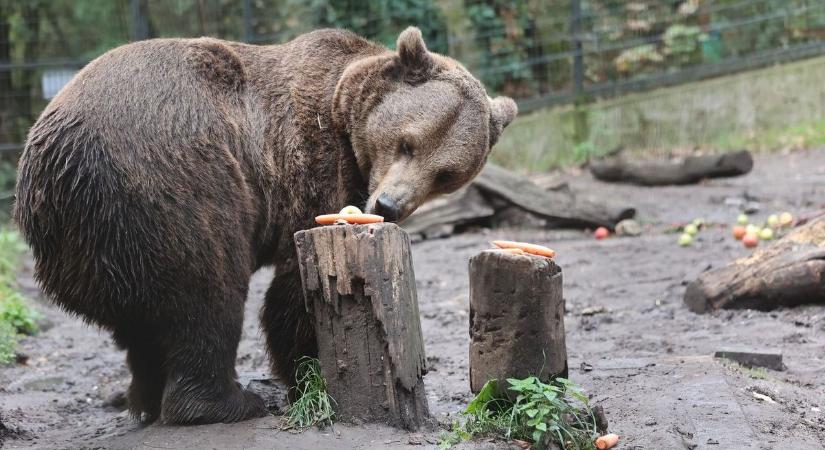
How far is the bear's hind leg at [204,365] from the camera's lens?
14.9 ft

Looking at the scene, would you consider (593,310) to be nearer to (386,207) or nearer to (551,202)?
(386,207)

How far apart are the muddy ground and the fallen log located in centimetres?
19

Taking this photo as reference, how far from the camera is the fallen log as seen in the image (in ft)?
33.8

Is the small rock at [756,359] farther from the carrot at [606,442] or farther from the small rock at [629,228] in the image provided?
the small rock at [629,228]

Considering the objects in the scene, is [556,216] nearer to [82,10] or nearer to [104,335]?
[104,335]

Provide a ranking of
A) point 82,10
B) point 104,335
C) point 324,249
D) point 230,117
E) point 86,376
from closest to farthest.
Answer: point 324,249
point 230,117
point 86,376
point 104,335
point 82,10

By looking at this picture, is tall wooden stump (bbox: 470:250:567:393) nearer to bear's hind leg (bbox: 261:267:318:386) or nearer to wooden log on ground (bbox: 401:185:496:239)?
bear's hind leg (bbox: 261:267:318:386)

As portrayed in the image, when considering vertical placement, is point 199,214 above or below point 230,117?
below

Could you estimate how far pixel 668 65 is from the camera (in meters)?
14.5

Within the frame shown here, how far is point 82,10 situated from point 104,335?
24.6ft

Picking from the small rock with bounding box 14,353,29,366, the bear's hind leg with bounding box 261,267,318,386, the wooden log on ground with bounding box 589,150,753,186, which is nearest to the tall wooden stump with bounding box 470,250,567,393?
the bear's hind leg with bounding box 261,267,318,386

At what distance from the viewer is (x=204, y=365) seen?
15.1ft

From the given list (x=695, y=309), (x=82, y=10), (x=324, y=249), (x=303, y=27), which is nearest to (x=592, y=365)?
(x=695, y=309)

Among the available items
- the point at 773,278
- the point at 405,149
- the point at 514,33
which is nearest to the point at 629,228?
the point at 773,278
